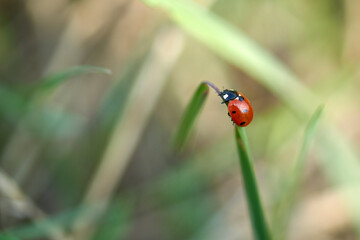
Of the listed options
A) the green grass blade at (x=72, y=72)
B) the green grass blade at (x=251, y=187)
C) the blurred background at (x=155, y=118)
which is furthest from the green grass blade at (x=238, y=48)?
the green grass blade at (x=251, y=187)

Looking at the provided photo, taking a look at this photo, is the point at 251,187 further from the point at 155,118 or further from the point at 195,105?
the point at 155,118

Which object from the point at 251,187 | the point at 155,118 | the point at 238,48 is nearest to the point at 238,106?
the point at 238,48

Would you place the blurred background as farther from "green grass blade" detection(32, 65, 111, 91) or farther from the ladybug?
"green grass blade" detection(32, 65, 111, 91)

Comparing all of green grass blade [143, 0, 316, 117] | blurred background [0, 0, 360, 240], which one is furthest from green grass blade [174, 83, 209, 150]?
blurred background [0, 0, 360, 240]

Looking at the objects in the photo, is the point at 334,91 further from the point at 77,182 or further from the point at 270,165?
Answer: the point at 77,182

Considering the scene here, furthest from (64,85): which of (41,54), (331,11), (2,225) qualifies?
(331,11)
